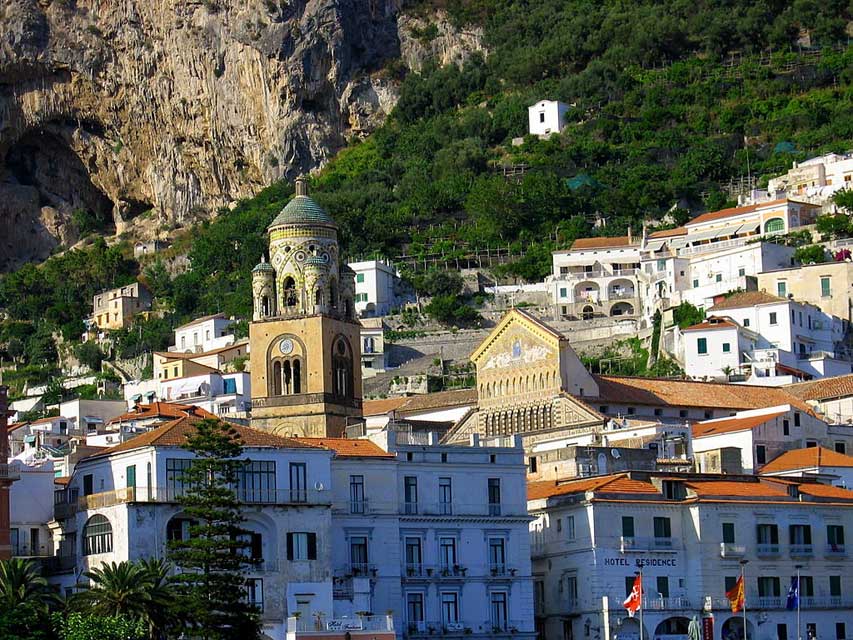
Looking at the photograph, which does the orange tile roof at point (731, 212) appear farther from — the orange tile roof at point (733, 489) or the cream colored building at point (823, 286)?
the orange tile roof at point (733, 489)

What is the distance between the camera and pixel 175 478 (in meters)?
64.9

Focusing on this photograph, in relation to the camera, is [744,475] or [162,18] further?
[162,18]

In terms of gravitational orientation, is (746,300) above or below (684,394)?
above

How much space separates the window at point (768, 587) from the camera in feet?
245

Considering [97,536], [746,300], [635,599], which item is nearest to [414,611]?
[635,599]

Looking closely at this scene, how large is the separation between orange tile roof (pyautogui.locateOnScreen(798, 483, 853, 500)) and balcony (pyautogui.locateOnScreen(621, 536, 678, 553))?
232 inches

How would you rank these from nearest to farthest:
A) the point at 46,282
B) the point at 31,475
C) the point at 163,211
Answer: the point at 31,475, the point at 46,282, the point at 163,211

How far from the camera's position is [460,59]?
192m

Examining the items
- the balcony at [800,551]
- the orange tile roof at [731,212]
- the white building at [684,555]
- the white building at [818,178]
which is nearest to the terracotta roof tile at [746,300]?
the orange tile roof at [731,212]

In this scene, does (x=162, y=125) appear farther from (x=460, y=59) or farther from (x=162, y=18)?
(x=460, y=59)

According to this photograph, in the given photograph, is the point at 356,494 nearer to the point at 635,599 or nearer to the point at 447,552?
the point at 447,552

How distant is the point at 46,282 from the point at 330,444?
112m

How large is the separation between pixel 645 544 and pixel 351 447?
11.0m

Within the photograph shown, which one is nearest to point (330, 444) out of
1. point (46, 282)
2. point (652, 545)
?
point (652, 545)
